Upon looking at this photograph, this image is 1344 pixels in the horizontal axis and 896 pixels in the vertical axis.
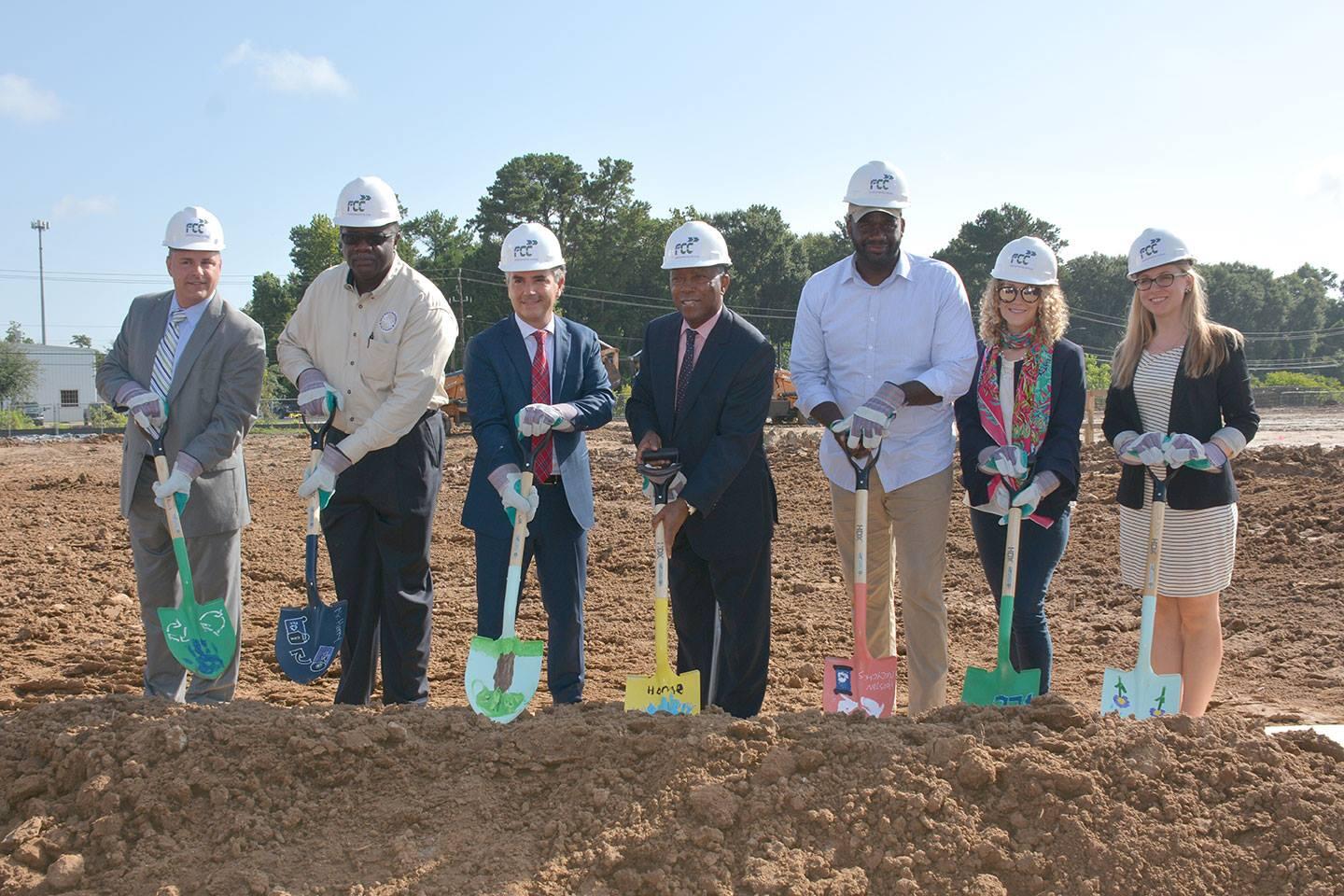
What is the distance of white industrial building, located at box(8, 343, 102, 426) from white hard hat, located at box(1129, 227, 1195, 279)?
58844mm

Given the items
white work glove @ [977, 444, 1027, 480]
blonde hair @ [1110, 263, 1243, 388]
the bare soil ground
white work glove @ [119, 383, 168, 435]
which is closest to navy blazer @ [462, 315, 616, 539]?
the bare soil ground

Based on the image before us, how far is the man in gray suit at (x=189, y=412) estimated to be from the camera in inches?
173

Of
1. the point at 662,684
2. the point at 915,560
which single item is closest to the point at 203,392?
the point at 662,684

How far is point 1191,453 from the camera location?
12.8 feet

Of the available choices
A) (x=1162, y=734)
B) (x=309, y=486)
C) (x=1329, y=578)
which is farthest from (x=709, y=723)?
(x=1329, y=578)

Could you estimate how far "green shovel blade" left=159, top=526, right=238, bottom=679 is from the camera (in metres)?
4.25

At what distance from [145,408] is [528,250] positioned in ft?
5.33

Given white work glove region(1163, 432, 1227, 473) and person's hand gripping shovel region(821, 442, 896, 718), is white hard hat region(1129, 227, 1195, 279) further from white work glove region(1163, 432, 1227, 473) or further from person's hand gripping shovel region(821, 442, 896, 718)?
person's hand gripping shovel region(821, 442, 896, 718)

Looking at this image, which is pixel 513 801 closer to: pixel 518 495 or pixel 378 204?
pixel 518 495

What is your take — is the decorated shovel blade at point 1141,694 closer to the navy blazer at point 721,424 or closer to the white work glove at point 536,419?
the navy blazer at point 721,424

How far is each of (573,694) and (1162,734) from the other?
7.04 feet

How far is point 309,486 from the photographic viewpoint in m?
4.11

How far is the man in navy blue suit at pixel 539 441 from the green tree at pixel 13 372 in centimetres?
4751

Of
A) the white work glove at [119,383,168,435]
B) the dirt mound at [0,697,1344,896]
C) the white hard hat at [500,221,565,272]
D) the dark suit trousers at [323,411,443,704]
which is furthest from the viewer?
the dark suit trousers at [323,411,443,704]
